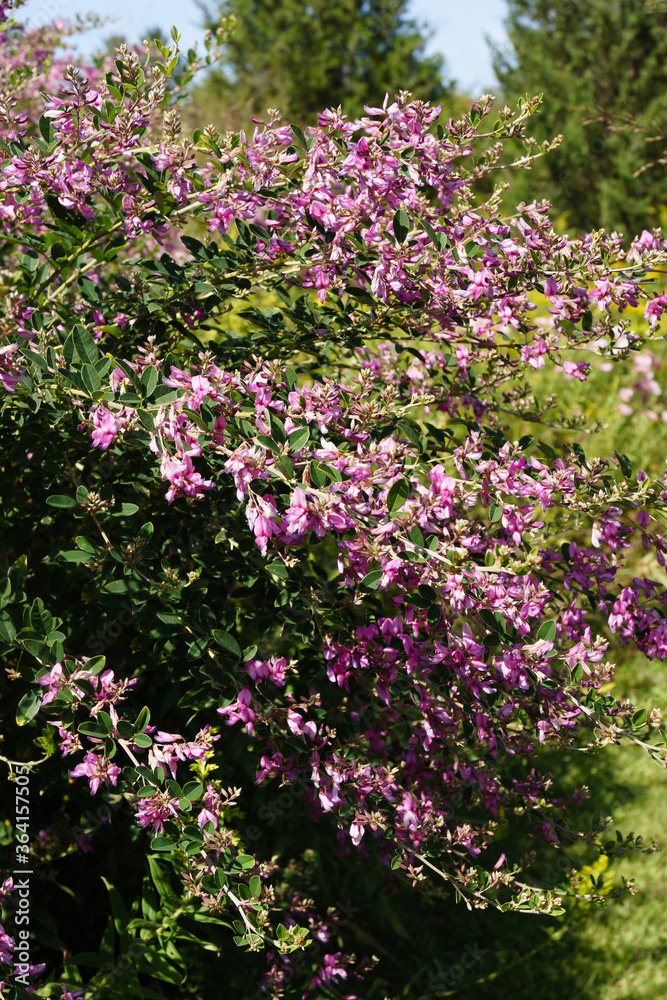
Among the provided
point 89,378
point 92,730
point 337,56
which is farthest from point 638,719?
point 337,56

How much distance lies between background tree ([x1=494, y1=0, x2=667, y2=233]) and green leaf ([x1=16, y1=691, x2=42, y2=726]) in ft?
30.6

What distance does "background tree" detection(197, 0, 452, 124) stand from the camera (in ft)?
48.0

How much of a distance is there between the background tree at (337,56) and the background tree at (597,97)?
154 inches

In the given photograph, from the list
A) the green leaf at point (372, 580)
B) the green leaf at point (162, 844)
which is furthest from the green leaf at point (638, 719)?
the green leaf at point (162, 844)

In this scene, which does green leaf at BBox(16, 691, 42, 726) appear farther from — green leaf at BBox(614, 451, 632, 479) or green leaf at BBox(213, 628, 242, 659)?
green leaf at BBox(614, 451, 632, 479)

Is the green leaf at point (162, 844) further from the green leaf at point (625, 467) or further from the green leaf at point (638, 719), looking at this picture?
the green leaf at point (625, 467)

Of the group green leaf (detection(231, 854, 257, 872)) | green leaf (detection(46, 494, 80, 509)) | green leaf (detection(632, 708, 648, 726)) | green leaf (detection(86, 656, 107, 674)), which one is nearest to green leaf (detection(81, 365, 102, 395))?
green leaf (detection(46, 494, 80, 509))

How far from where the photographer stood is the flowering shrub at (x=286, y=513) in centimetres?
162

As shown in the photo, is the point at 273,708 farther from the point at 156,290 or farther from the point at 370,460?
the point at 156,290

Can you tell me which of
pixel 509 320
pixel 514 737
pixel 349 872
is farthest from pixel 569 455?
pixel 349 872

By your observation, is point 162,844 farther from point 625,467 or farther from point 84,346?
point 625,467

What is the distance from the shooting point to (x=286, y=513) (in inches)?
58.4

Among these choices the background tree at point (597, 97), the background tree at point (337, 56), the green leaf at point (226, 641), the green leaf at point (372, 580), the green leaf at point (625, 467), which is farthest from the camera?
the background tree at point (337, 56)

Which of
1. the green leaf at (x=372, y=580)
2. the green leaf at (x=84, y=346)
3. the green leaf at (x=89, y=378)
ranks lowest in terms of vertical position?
the green leaf at (x=372, y=580)
